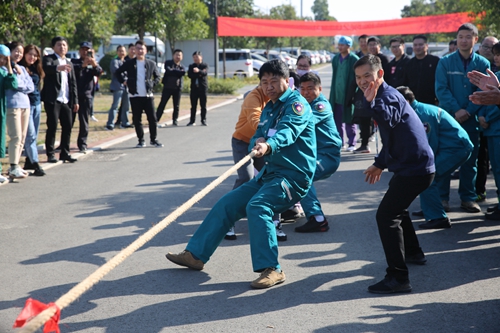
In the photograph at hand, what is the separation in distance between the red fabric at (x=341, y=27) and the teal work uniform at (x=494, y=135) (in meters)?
20.1

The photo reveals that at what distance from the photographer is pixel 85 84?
1170 centimetres

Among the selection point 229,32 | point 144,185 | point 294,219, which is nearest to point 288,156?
point 294,219

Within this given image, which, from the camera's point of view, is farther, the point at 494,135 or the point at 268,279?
the point at 494,135

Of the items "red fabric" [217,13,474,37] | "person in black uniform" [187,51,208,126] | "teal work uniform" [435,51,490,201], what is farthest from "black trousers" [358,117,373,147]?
"red fabric" [217,13,474,37]

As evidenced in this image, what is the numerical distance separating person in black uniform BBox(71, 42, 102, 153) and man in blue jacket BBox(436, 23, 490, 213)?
6.53m

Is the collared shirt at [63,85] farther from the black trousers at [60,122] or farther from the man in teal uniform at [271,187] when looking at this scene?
the man in teal uniform at [271,187]

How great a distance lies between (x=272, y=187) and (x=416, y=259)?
145cm

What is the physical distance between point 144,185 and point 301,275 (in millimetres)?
4292

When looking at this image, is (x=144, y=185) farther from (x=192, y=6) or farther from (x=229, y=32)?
(x=192, y=6)

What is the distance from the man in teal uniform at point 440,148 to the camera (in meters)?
6.47

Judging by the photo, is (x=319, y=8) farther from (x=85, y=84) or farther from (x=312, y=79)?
(x=312, y=79)

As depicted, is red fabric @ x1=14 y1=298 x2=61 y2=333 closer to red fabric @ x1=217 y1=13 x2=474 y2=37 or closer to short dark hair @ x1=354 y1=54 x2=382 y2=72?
short dark hair @ x1=354 y1=54 x2=382 y2=72

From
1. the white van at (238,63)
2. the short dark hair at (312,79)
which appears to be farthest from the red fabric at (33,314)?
the white van at (238,63)

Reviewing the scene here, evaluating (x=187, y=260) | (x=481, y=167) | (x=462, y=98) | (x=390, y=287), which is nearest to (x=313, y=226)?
(x=187, y=260)
